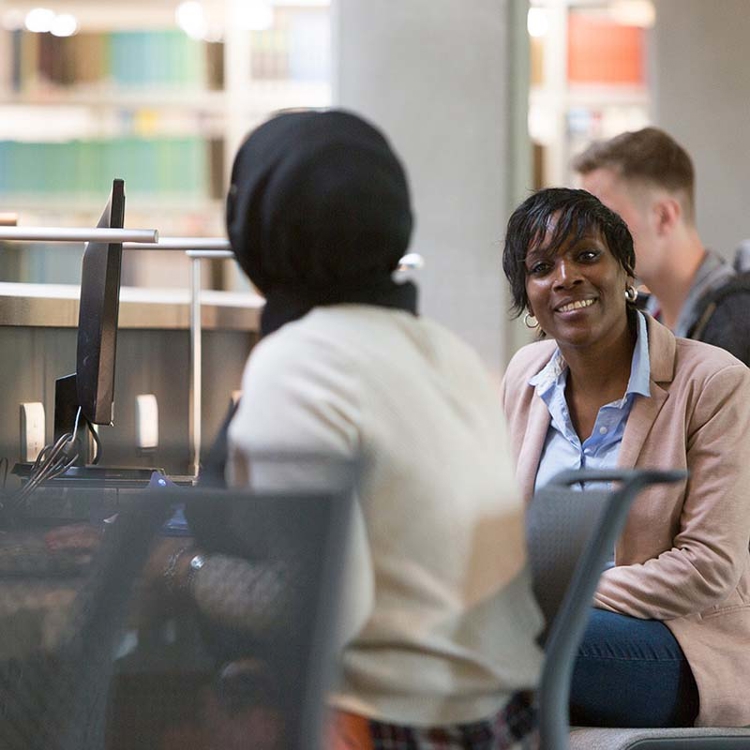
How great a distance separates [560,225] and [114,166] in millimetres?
4505

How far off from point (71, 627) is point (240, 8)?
5519 millimetres

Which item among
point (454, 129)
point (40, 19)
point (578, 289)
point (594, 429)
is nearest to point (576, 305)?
point (578, 289)

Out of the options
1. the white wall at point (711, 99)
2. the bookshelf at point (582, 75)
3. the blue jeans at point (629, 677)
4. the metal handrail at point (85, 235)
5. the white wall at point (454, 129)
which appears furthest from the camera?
the bookshelf at point (582, 75)

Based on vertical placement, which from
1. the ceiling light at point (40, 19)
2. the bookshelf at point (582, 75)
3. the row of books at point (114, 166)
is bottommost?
the row of books at point (114, 166)

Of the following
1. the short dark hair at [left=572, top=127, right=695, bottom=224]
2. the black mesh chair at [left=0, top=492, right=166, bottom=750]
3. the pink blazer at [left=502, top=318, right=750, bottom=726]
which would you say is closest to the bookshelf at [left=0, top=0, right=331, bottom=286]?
the short dark hair at [left=572, top=127, right=695, bottom=224]

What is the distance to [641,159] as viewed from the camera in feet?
9.29

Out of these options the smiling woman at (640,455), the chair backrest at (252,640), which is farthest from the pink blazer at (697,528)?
the chair backrest at (252,640)

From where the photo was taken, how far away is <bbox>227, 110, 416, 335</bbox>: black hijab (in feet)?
3.04

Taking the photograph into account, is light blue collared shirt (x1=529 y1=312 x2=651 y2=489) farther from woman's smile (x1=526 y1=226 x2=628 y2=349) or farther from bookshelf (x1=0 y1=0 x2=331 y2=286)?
bookshelf (x1=0 y1=0 x2=331 y2=286)

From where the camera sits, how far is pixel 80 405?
208 centimetres

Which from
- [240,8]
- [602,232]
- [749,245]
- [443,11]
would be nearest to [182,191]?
[240,8]

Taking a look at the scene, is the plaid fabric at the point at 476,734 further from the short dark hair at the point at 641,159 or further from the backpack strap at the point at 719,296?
the short dark hair at the point at 641,159

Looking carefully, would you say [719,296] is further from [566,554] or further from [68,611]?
[68,611]

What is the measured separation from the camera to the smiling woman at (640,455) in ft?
5.36
